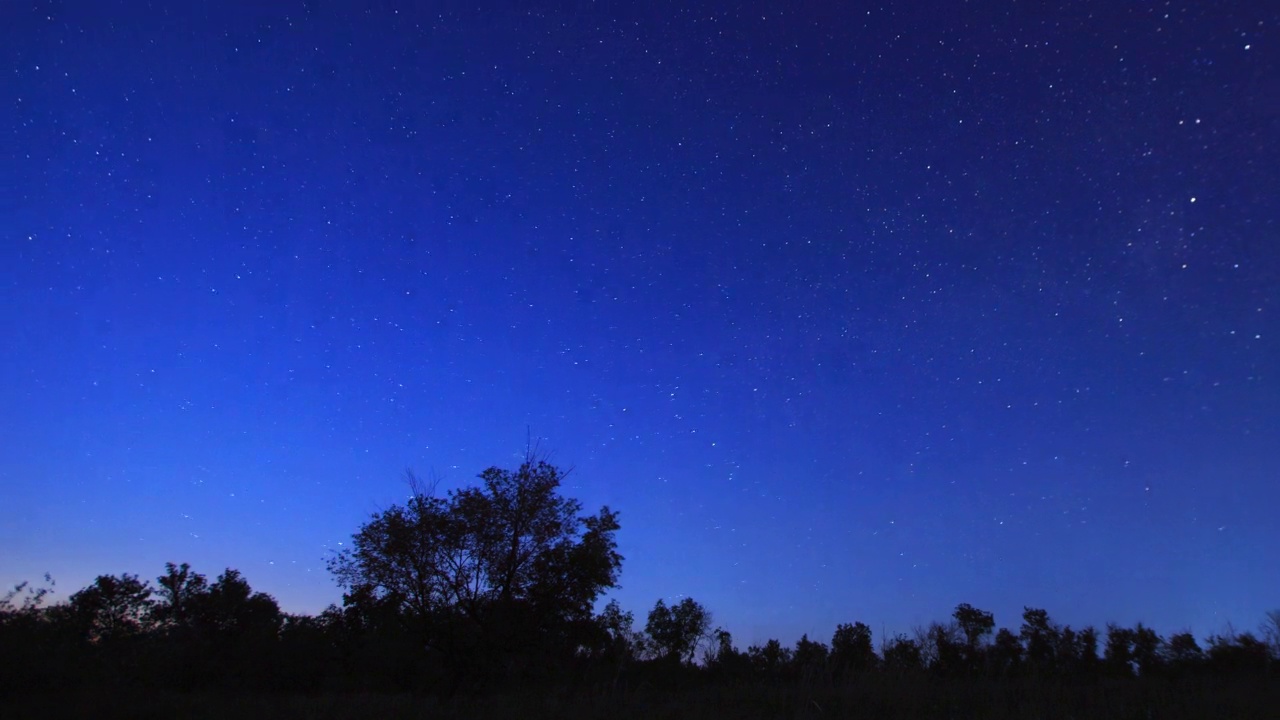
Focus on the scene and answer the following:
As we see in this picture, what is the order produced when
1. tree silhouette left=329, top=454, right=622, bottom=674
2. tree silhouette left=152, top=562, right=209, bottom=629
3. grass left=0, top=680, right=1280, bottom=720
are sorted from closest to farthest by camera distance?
grass left=0, top=680, right=1280, bottom=720, tree silhouette left=329, top=454, right=622, bottom=674, tree silhouette left=152, top=562, right=209, bottom=629

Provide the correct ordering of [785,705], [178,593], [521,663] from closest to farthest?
[785,705] → [521,663] → [178,593]

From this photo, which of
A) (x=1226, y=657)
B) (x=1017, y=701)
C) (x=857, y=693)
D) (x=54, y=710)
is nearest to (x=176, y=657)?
(x=54, y=710)

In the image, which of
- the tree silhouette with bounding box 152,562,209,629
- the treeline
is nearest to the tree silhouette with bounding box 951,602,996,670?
the treeline

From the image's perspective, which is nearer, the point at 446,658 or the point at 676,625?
the point at 446,658

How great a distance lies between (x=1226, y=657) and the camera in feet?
88.4

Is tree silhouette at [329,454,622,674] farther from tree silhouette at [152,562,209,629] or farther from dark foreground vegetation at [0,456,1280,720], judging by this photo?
tree silhouette at [152,562,209,629]

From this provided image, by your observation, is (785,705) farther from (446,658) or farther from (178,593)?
(178,593)

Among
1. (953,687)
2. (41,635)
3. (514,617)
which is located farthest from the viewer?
(514,617)

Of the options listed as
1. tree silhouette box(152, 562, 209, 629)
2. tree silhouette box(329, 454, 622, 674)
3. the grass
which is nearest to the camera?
the grass

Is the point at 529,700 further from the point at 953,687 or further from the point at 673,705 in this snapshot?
the point at 953,687

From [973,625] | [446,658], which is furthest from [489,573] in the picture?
[973,625]

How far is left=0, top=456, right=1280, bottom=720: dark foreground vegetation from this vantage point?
45.3 ft

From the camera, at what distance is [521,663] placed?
77.7 feet

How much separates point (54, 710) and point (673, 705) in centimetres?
1196
